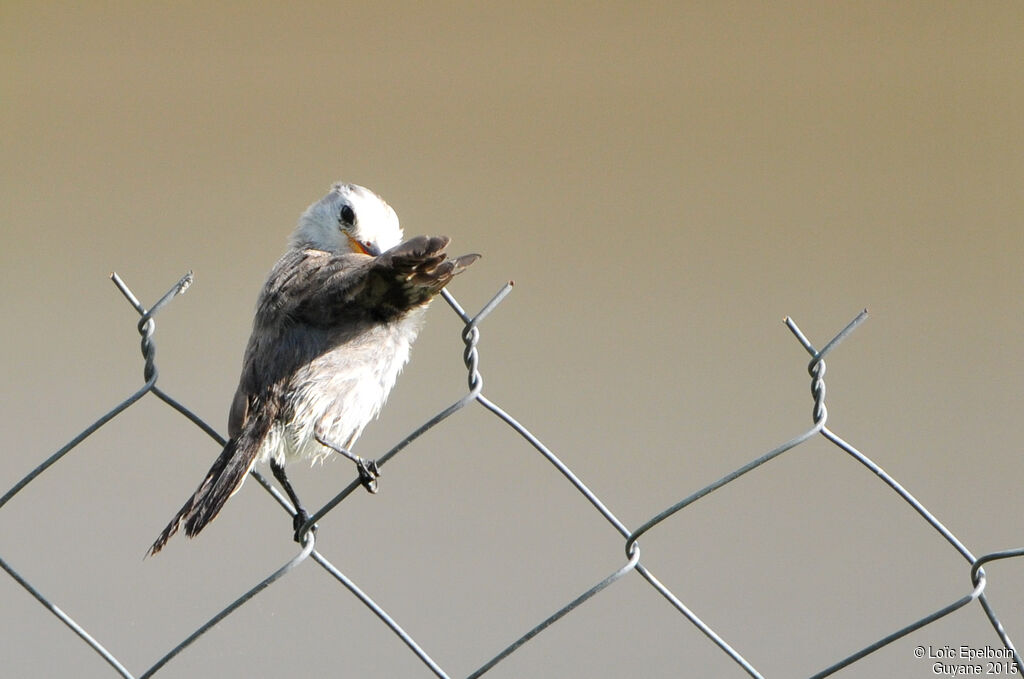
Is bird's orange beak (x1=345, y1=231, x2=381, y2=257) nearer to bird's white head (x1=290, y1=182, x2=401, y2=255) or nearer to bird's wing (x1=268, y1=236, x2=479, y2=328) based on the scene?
bird's white head (x1=290, y1=182, x2=401, y2=255)

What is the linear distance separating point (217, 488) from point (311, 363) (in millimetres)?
332

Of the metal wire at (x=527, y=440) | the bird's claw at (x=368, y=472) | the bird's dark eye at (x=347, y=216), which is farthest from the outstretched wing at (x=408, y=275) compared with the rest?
the bird's dark eye at (x=347, y=216)

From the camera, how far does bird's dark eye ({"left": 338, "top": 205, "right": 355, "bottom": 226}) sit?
297 cm

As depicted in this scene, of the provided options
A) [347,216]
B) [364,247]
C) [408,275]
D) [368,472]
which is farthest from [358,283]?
[347,216]

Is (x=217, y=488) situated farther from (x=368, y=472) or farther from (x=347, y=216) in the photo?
(x=347, y=216)

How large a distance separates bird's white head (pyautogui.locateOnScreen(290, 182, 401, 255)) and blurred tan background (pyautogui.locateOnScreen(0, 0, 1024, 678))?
1.96ft

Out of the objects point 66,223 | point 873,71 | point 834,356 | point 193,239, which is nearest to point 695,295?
point 834,356

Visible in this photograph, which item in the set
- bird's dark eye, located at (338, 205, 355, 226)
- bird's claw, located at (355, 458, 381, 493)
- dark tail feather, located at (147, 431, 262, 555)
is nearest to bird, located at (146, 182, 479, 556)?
dark tail feather, located at (147, 431, 262, 555)

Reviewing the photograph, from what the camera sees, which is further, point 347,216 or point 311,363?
point 347,216

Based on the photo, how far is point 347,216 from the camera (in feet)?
9.79

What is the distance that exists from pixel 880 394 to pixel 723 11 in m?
1.24

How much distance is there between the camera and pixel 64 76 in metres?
3.58

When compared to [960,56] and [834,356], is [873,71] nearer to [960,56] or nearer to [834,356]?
[960,56]

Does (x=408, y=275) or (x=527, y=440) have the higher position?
(x=408, y=275)
